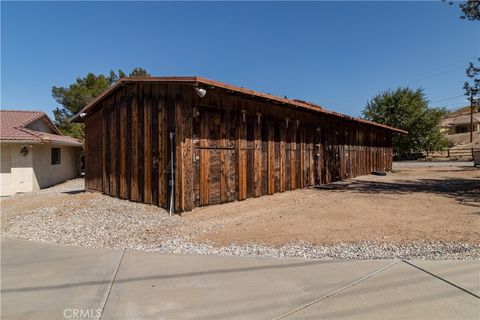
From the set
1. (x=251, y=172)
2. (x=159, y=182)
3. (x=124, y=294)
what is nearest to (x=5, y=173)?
(x=159, y=182)

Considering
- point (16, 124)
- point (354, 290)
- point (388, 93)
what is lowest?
point (354, 290)

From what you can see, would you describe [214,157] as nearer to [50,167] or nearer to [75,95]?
[50,167]

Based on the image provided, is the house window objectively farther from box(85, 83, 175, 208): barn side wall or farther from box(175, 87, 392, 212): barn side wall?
box(175, 87, 392, 212): barn side wall

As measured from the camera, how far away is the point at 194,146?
8.67m

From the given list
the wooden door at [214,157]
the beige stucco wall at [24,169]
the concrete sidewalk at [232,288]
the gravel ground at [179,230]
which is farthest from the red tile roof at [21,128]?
the concrete sidewalk at [232,288]

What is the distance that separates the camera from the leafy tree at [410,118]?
124 feet

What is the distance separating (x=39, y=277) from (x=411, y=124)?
133 feet

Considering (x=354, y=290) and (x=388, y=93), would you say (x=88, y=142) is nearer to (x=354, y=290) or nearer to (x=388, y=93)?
(x=354, y=290)

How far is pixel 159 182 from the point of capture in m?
8.77

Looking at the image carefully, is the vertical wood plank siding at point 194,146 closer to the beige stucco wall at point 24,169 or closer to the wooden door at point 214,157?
the wooden door at point 214,157

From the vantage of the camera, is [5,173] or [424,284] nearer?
[424,284]

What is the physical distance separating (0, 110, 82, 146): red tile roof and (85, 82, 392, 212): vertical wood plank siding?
405 centimetres

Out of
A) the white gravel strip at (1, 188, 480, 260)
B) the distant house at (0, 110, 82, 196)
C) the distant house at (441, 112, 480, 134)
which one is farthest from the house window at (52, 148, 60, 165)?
the distant house at (441, 112, 480, 134)

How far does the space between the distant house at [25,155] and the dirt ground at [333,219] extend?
7.01 metres
